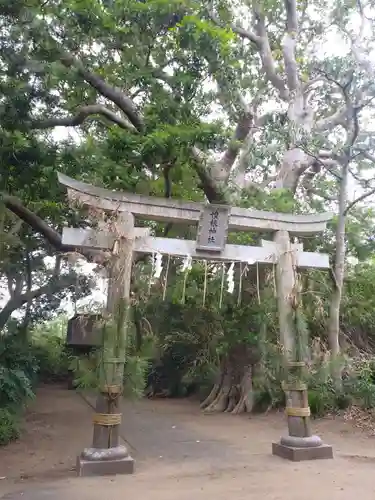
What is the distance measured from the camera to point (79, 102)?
7.91 m

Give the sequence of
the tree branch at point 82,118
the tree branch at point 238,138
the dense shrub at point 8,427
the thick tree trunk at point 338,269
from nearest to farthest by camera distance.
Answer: the dense shrub at point 8,427 < the tree branch at point 82,118 < the tree branch at point 238,138 < the thick tree trunk at point 338,269

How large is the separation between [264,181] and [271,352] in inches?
244

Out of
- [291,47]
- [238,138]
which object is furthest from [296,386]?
[291,47]

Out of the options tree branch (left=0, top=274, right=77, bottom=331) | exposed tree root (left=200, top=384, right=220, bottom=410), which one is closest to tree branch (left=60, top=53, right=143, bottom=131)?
exposed tree root (left=200, top=384, right=220, bottom=410)

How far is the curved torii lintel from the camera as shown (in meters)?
6.19

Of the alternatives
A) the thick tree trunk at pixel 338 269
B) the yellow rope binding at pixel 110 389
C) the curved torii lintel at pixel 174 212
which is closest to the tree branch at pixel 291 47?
the thick tree trunk at pixel 338 269

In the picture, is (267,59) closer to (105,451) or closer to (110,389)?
(110,389)

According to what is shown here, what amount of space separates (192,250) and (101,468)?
2879mm

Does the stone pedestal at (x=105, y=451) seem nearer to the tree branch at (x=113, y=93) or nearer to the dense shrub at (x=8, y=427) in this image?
the dense shrub at (x=8, y=427)

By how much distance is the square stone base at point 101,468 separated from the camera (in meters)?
5.28

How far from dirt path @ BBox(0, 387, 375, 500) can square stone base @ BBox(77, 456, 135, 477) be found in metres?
0.13

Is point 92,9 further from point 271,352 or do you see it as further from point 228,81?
point 271,352

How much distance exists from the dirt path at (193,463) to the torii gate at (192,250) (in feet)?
0.85

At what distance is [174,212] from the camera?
6.63 metres
